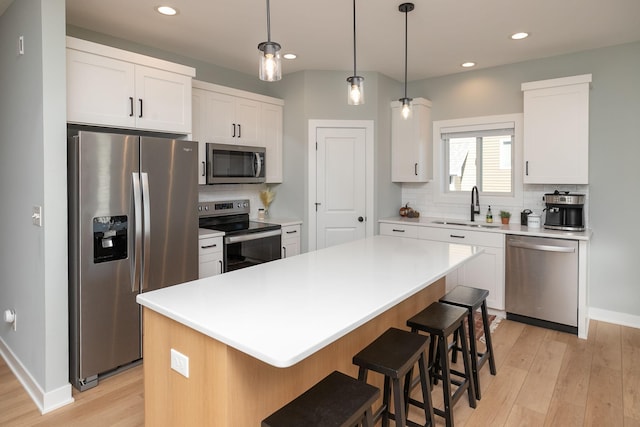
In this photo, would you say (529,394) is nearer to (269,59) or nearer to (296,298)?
(296,298)

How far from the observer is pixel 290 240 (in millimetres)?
4461

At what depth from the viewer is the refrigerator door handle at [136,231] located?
2.76 meters

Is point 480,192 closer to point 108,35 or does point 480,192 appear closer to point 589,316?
point 589,316

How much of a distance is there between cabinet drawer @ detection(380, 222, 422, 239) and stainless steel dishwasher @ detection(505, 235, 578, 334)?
97 cm

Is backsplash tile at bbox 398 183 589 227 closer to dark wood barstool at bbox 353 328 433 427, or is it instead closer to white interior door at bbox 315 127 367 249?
white interior door at bbox 315 127 367 249

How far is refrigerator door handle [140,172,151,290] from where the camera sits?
2805mm

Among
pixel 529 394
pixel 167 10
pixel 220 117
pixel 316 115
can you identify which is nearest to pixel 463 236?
pixel 529 394

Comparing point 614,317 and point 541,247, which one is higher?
point 541,247

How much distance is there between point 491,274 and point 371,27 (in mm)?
2609

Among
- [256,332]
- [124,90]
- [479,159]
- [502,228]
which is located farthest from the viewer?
[479,159]

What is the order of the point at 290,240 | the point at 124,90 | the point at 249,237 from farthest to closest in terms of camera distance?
the point at 290,240, the point at 249,237, the point at 124,90

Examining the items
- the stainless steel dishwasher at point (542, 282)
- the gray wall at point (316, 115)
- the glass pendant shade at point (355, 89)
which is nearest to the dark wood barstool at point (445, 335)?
the glass pendant shade at point (355, 89)

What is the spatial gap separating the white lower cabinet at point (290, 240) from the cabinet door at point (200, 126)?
3.45 ft

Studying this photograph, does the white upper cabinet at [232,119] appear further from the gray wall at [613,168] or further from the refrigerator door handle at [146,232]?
the gray wall at [613,168]
